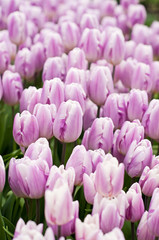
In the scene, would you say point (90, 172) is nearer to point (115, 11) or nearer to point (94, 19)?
point (94, 19)

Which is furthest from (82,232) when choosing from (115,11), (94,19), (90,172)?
(115,11)

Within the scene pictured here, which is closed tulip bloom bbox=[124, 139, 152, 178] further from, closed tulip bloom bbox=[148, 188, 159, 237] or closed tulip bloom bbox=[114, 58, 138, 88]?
closed tulip bloom bbox=[114, 58, 138, 88]

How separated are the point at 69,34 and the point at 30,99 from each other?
0.66 m

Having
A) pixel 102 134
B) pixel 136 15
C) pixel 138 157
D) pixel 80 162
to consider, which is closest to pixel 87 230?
pixel 80 162

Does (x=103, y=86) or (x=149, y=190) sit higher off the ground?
(x=103, y=86)

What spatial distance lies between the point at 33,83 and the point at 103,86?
2.28 feet

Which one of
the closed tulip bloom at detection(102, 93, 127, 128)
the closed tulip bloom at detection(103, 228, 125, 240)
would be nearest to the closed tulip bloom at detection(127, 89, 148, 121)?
the closed tulip bloom at detection(102, 93, 127, 128)

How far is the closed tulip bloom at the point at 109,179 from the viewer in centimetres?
112

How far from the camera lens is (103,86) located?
1.70 meters

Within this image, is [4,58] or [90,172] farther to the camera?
[4,58]

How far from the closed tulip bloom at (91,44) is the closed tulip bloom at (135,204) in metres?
0.92

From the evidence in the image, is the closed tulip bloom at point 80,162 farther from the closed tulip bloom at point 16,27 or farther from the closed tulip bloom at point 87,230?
the closed tulip bloom at point 16,27

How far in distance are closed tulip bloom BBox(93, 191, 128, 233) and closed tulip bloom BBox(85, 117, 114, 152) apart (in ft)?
1.18

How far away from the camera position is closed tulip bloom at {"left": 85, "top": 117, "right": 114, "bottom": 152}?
146 cm
